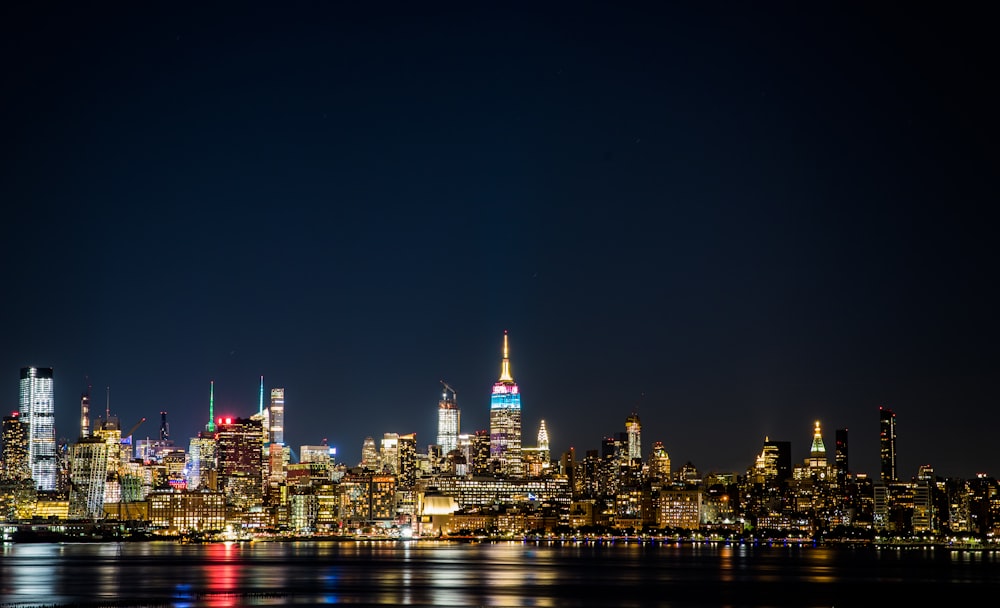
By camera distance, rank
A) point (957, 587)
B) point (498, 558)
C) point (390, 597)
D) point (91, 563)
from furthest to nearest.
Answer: point (498, 558), point (91, 563), point (957, 587), point (390, 597)

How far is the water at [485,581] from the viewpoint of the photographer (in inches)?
3361

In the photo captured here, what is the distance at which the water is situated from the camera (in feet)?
280

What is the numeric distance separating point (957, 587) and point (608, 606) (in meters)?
35.2

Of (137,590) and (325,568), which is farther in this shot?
(325,568)

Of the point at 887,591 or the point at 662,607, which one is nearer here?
the point at 662,607

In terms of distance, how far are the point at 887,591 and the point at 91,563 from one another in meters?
76.7

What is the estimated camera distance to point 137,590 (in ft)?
298

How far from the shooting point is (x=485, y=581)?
104000 millimetres

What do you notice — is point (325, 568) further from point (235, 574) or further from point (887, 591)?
point (887, 591)

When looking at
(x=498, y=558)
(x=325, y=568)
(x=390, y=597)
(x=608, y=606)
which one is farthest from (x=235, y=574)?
(x=498, y=558)

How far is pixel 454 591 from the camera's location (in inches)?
3654

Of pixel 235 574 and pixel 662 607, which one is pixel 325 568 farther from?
pixel 662 607

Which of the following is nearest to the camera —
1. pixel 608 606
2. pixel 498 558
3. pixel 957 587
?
pixel 608 606

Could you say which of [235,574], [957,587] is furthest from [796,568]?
[235,574]
